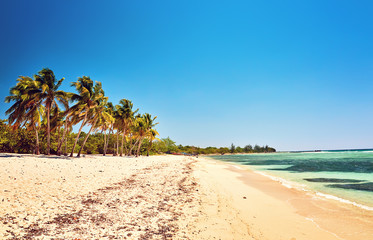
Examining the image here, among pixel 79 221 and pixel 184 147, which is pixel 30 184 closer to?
pixel 79 221

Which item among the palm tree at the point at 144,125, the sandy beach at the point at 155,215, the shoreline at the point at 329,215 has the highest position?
the palm tree at the point at 144,125

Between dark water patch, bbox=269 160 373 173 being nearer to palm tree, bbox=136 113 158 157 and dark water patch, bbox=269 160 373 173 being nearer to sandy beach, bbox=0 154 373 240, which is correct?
sandy beach, bbox=0 154 373 240

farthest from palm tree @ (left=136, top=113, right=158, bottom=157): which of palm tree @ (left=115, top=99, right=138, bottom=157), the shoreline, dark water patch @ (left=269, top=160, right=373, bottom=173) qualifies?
the shoreline

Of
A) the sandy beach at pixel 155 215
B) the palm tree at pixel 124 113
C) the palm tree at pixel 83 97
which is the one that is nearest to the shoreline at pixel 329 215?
the sandy beach at pixel 155 215

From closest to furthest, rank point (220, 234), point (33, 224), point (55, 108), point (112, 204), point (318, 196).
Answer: point (33, 224) → point (220, 234) → point (112, 204) → point (318, 196) → point (55, 108)

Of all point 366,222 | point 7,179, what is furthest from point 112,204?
point 366,222

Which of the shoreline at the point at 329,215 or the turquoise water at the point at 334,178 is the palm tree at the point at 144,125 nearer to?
the turquoise water at the point at 334,178

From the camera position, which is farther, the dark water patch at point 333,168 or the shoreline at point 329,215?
the dark water patch at point 333,168

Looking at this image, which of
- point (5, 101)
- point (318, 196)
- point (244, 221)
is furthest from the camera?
point (5, 101)

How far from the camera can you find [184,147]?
13900cm

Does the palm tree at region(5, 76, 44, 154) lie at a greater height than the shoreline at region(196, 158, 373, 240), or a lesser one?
greater

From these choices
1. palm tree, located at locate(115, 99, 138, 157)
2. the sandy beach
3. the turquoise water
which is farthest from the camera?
palm tree, located at locate(115, 99, 138, 157)

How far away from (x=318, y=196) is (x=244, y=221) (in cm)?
674

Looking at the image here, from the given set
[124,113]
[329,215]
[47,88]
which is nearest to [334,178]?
[329,215]
